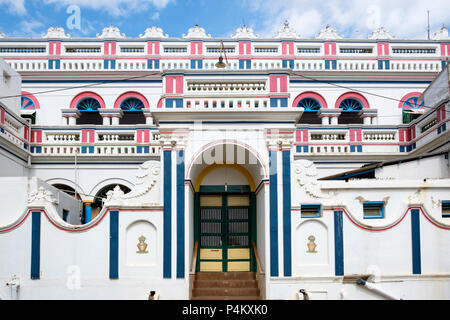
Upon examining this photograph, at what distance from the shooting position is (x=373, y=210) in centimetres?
1248

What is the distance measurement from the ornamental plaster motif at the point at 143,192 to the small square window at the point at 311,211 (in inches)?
141

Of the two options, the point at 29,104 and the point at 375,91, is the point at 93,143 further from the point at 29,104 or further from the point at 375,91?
the point at 375,91

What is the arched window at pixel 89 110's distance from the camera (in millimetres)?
22128

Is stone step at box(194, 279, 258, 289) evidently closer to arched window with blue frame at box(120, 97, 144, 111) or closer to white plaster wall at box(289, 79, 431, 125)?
white plaster wall at box(289, 79, 431, 125)

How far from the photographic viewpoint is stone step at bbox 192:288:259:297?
481 inches

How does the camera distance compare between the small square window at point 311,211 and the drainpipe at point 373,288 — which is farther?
the small square window at point 311,211

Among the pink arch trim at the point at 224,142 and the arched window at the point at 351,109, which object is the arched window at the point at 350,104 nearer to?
the arched window at the point at 351,109

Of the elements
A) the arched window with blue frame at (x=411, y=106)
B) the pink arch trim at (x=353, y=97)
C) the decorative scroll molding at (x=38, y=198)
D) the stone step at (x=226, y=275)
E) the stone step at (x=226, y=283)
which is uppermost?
the pink arch trim at (x=353, y=97)

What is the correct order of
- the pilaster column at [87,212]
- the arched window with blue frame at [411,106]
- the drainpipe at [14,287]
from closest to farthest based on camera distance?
the drainpipe at [14,287] → the pilaster column at [87,212] → the arched window with blue frame at [411,106]

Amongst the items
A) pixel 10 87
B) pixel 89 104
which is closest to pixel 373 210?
pixel 10 87

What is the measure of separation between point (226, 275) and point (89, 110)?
12145mm

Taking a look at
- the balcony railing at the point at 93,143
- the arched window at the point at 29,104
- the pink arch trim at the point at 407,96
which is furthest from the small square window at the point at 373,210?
the arched window at the point at 29,104

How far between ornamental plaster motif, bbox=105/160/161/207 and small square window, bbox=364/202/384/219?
5.31 m

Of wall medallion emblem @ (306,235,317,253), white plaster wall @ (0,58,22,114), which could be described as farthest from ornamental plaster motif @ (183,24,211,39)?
wall medallion emblem @ (306,235,317,253)
